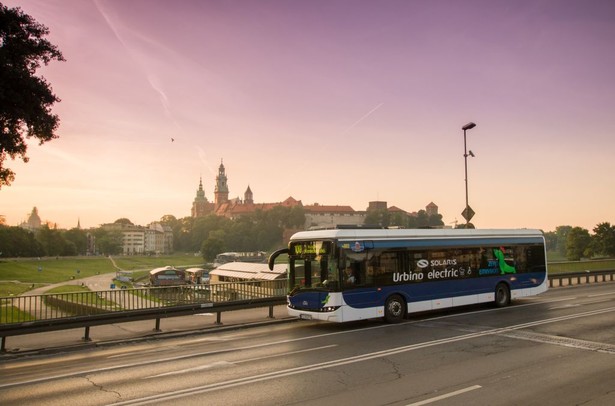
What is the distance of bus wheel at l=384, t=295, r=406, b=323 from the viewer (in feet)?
53.2

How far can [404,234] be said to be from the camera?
17062 millimetres

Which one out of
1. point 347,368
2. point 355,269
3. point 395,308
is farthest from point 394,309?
point 347,368

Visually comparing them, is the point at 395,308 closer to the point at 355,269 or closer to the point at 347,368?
the point at 355,269

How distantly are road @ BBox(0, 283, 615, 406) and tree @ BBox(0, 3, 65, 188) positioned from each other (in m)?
10.7

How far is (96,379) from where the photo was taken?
983cm

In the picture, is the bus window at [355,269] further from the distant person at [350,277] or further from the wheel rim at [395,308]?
the wheel rim at [395,308]

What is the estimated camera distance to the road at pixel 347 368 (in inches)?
324

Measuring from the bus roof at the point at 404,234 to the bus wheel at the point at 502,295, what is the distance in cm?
210

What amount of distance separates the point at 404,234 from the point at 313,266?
3.63 m

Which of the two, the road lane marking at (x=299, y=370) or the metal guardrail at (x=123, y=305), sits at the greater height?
the metal guardrail at (x=123, y=305)

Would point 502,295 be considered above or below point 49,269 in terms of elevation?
above

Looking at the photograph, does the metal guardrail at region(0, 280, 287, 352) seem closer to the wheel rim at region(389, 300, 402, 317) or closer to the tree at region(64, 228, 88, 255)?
the wheel rim at region(389, 300, 402, 317)

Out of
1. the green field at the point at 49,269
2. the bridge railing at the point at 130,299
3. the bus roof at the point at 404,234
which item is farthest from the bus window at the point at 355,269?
the green field at the point at 49,269

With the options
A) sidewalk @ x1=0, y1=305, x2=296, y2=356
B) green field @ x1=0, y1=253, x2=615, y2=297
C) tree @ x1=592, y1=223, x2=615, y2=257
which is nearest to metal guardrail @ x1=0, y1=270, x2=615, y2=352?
sidewalk @ x1=0, y1=305, x2=296, y2=356
